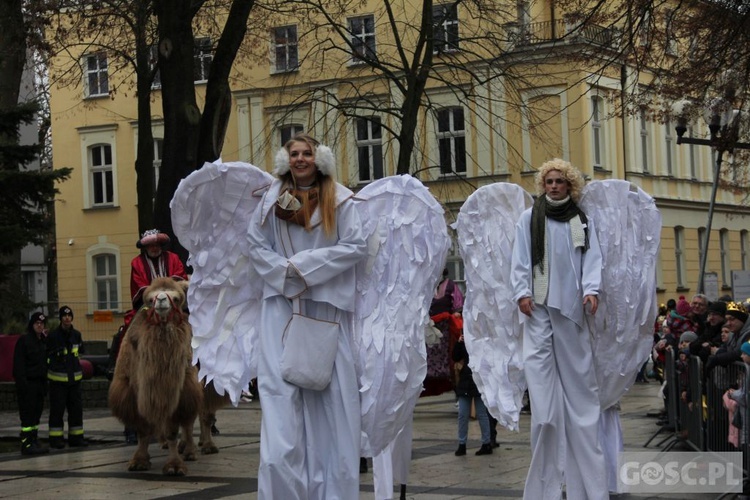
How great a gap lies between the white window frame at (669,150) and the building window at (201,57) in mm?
17035

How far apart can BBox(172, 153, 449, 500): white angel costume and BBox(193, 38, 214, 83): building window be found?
14.7 m

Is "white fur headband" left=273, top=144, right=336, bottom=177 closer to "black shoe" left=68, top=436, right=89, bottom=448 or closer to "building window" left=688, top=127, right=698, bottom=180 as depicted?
"black shoe" left=68, top=436, right=89, bottom=448

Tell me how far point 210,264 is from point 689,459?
16.8 ft

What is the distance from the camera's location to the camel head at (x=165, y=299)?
455 inches

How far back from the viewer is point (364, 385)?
7.22m

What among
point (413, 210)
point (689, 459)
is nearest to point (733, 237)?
point (689, 459)

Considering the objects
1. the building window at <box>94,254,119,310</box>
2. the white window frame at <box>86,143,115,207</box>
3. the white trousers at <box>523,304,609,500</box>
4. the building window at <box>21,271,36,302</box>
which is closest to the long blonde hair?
the white trousers at <box>523,304,609,500</box>

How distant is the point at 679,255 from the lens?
48938mm

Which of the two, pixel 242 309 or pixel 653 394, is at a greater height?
pixel 242 309

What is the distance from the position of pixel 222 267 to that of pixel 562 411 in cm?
235

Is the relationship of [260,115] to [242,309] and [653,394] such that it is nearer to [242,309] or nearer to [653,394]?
[653,394]

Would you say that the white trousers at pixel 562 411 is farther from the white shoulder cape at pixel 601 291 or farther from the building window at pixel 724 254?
the building window at pixel 724 254

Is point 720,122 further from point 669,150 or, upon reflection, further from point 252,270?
point 669,150

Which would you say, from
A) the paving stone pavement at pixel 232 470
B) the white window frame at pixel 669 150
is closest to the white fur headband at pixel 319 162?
the paving stone pavement at pixel 232 470
